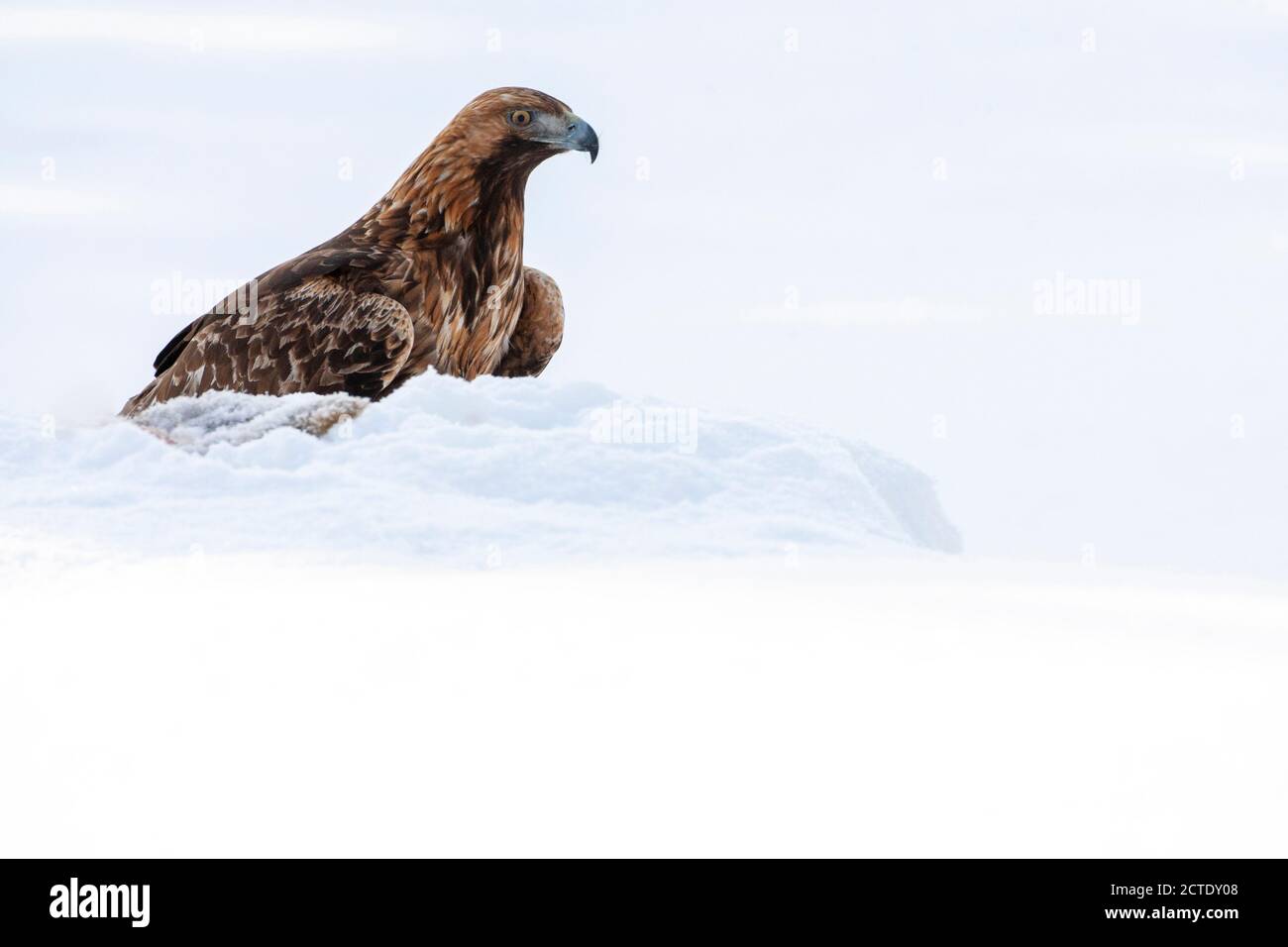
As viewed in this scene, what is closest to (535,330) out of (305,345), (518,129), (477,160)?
(477,160)

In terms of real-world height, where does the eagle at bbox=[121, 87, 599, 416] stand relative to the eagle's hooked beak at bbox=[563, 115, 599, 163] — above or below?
below

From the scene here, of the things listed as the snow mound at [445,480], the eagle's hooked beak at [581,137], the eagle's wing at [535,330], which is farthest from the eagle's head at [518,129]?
the snow mound at [445,480]

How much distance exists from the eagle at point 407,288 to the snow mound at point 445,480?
0.68 metres

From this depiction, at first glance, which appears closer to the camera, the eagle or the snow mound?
the snow mound

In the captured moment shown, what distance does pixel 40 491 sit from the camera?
739 centimetres

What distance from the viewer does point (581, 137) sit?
9828mm

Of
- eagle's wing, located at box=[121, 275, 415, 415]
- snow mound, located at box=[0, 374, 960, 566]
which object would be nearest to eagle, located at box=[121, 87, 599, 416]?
eagle's wing, located at box=[121, 275, 415, 415]

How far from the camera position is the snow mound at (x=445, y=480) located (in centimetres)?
675

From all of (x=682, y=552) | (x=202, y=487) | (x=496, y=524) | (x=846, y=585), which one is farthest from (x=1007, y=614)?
(x=202, y=487)

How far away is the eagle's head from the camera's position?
9.86 m

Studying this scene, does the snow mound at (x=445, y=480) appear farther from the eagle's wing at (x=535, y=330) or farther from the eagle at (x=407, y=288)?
the eagle's wing at (x=535, y=330)

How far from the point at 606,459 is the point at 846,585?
169 centimetres

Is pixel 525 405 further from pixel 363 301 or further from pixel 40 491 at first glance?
pixel 40 491

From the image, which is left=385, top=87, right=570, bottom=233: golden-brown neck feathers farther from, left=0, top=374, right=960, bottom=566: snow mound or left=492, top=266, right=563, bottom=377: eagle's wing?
left=0, top=374, right=960, bottom=566: snow mound
